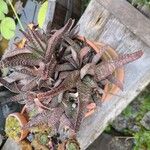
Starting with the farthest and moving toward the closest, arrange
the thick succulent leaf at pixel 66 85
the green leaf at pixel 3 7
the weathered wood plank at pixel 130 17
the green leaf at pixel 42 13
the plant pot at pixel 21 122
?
the green leaf at pixel 3 7 < the green leaf at pixel 42 13 < the plant pot at pixel 21 122 < the weathered wood plank at pixel 130 17 < the thick succulent leaf at pixel 66 85

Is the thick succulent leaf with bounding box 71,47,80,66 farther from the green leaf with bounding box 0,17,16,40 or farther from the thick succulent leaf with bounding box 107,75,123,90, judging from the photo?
the green leaf with bounding box 0,17,16,40

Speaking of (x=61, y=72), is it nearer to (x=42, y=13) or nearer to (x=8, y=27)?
(x=42, y=13)

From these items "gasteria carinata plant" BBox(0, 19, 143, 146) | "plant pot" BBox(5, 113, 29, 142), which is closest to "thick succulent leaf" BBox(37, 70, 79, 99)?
"gasteria carinata plant" BBox(0, 19, 143, 146)

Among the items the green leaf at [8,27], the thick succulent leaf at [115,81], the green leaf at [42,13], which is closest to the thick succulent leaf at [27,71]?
the thick succulent leaf at [115,81]

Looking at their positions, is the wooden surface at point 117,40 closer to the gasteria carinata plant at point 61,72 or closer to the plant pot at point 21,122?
the gasteria carinata plant at point 61,72

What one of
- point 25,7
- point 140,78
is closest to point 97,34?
point 140,78

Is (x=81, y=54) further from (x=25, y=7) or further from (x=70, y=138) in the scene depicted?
(x=25, y=7)

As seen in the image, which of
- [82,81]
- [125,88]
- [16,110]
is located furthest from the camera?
[16,110]
